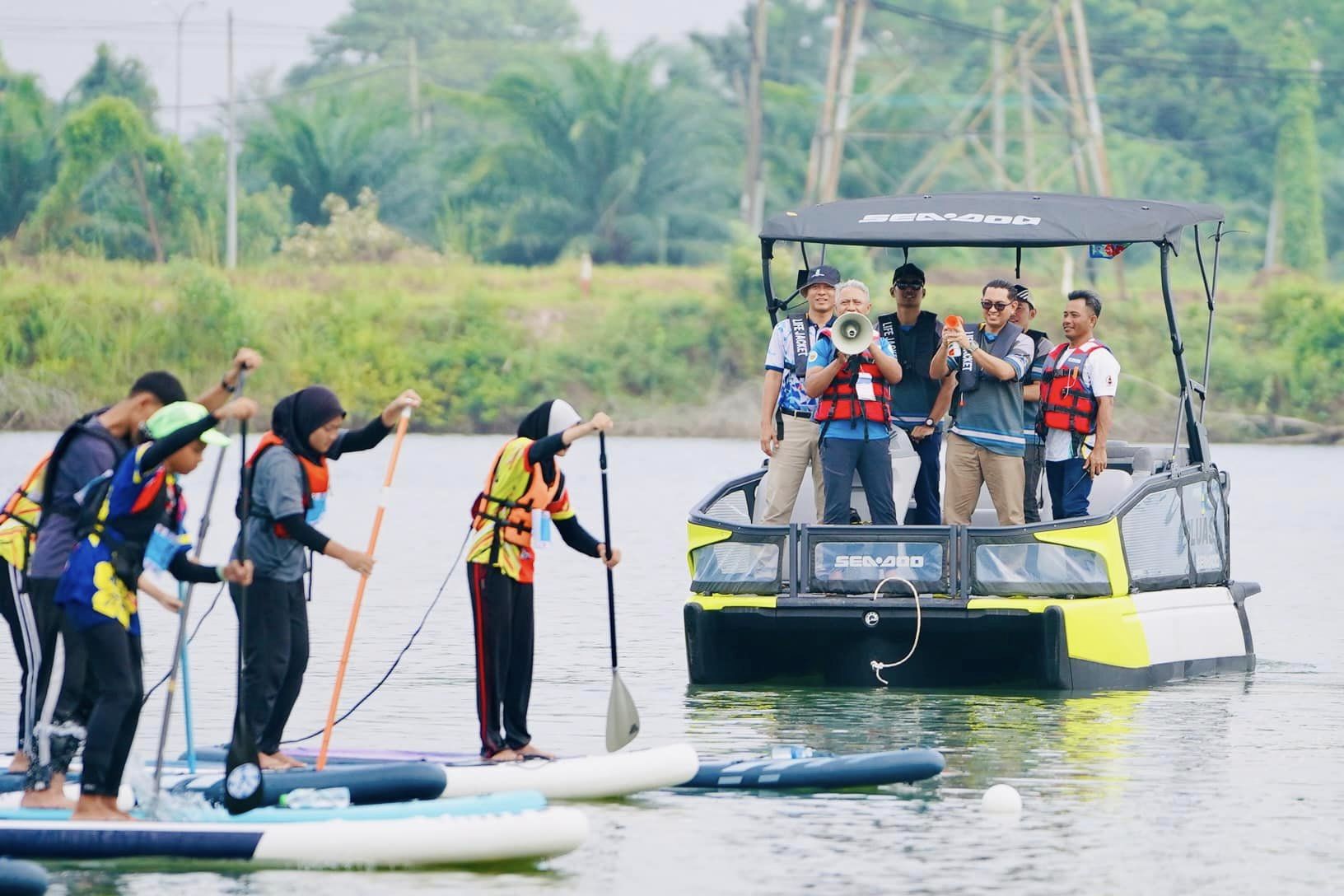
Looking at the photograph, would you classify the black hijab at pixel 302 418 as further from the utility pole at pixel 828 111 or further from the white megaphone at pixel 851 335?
the utility pole at pixel 828 111

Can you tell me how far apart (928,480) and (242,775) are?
5913 mm

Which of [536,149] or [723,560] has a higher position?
[536,149]

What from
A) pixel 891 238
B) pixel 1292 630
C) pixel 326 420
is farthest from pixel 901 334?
pixel 1292 630

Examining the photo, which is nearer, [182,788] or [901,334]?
[182,788]

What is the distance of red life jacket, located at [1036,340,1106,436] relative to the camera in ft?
47.5

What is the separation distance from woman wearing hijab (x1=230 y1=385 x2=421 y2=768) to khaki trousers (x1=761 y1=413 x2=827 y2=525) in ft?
14.0

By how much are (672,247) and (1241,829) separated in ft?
175

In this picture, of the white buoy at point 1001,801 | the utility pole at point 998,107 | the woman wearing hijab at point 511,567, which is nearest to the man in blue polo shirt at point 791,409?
the woman wearing hijab at point 511,567

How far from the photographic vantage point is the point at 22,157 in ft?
202

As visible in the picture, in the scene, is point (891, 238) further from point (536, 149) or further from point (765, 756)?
point (536, 149)

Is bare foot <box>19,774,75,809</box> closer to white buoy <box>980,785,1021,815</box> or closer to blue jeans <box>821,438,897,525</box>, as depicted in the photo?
white buoy <box>980,785,1021,815</box>

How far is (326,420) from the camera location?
413 inches

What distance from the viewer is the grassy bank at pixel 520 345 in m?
52.7

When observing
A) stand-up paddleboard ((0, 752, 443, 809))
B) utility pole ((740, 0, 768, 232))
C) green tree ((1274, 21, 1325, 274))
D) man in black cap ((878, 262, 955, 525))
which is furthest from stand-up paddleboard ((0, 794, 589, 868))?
green tree ((1274, 21, 1325, 274))
